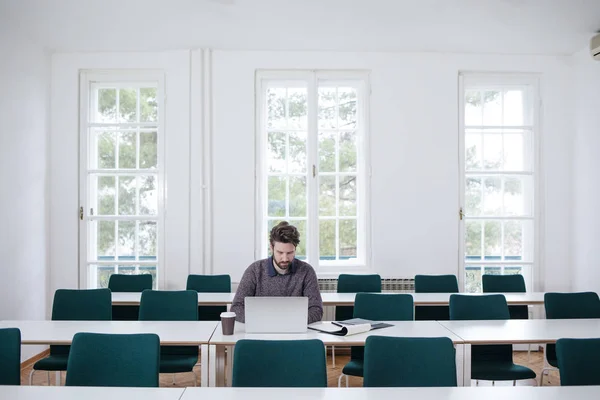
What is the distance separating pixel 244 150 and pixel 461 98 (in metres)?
2.77

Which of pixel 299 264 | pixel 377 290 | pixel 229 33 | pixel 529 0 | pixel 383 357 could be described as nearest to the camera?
pixel 383 357

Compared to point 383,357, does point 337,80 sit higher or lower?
higher

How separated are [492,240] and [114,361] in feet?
17.5

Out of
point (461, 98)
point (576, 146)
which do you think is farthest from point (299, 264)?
point (576, 146)

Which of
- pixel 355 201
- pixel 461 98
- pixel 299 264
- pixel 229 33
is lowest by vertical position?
pixel 299 264

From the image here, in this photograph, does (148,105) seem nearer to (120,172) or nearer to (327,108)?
(120,172)

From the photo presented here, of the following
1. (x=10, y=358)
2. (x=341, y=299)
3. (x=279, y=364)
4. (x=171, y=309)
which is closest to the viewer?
(x=279, y=364)

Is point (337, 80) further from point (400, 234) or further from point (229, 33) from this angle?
point (400, 234)

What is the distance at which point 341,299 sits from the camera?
5086 mm

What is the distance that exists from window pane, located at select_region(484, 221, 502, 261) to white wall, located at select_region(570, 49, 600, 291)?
0.88 m

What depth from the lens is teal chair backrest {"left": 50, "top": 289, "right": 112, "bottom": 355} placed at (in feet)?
15.3

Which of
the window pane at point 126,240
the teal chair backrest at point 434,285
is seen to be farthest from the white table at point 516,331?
the window pane at point 126,240

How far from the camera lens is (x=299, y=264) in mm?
4223

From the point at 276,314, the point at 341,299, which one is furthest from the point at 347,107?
the point at 276,314
